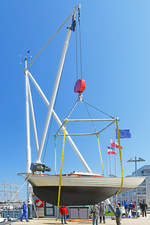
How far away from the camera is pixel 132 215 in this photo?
27.9 meters

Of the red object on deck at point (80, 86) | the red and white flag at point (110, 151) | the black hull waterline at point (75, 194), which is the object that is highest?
the red object on deck at point (80, 86)

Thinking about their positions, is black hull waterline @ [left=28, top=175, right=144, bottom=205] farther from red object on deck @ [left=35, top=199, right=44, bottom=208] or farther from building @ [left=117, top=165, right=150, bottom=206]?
building @ [left=117, top=165, right=150, bottom=206]

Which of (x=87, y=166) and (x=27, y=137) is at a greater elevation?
(x=27, y=137)

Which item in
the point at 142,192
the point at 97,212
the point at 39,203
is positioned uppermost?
the point at 97,212

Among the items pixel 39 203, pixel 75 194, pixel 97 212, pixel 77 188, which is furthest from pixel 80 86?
pixel 39 203

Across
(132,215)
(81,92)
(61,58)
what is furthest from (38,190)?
(132,215)

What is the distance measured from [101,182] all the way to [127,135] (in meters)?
11.6

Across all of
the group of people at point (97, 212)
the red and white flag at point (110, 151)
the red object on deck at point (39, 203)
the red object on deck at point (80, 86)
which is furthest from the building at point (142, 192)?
the red object on deck at point (80, 86)

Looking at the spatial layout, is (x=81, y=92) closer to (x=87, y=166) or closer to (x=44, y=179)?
(x=44, y=179)

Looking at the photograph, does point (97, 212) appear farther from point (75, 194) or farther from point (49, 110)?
point (49, 110)

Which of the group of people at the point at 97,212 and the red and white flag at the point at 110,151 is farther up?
the red and white flag at the point at 110,151

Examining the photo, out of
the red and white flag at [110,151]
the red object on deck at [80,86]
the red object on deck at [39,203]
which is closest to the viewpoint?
the red object on deck at [80,86]

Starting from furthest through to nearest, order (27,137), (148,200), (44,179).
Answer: (148,200) < (27,137) < (44,179)

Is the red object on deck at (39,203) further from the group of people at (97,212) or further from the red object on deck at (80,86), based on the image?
the red object on deck at (80,86)
